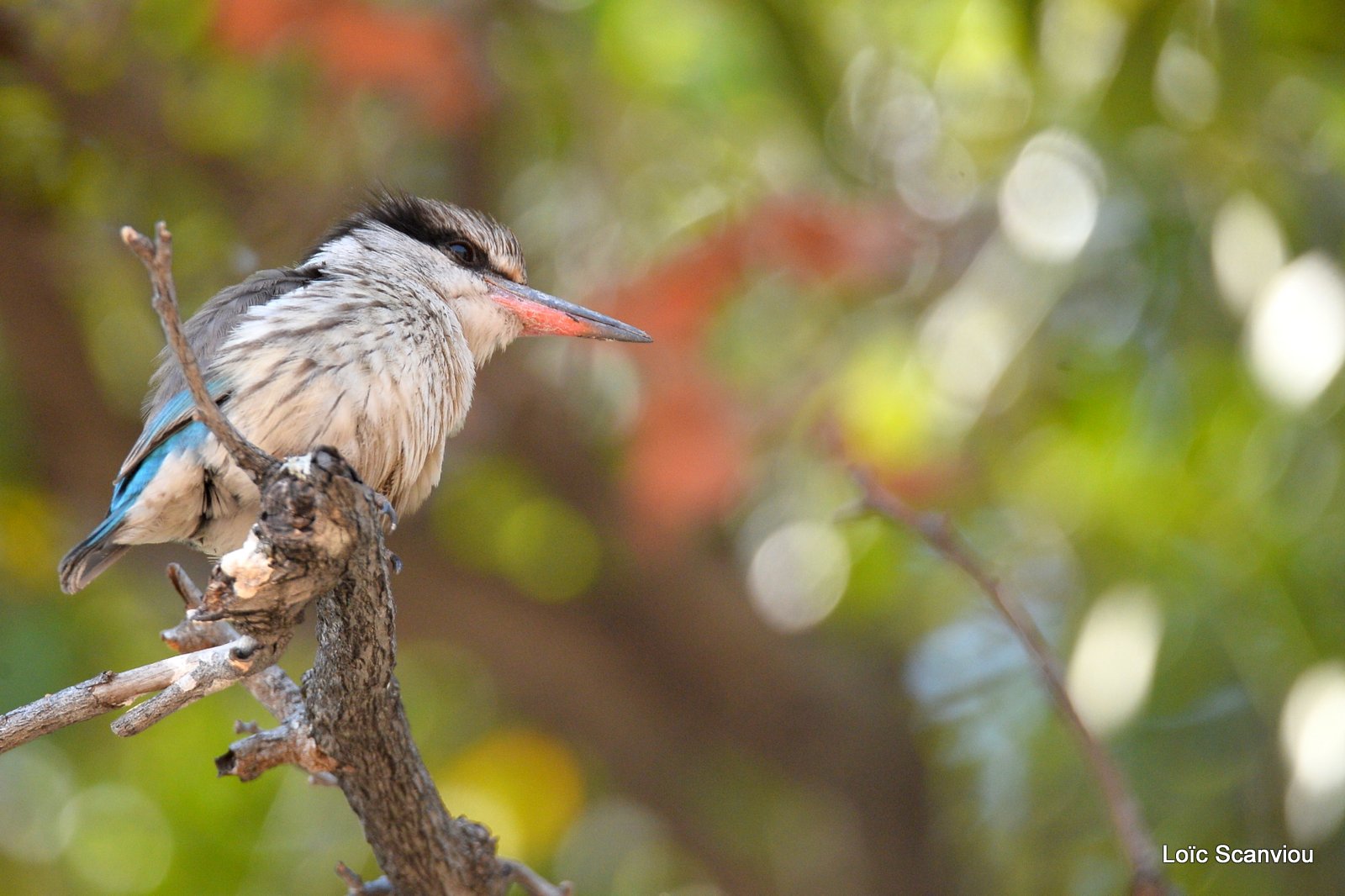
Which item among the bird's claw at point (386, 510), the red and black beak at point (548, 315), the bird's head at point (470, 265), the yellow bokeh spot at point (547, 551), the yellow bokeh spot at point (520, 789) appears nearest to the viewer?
the bird's claw at point (386, 510)

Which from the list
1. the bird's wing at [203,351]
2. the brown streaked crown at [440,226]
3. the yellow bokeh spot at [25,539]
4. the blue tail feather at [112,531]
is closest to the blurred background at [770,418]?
the yellow bokeh spot at [25,539]

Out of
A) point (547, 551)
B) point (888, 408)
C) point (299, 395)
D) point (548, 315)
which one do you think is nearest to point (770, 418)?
point (888, 408)

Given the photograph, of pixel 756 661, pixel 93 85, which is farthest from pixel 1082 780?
pixel 93 85

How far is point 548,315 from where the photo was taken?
10.8ft

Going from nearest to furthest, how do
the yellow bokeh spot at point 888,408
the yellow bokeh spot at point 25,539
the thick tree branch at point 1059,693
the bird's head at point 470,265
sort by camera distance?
the thick tree branch at point 1059,693 → the bird's head at point 470,265 → the yellow bokeh spot at point 888,408 → the yellow bokeh spot at point 25,539

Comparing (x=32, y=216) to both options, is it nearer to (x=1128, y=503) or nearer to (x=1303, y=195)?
(x=1128, y=503)

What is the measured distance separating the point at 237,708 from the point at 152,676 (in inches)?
147

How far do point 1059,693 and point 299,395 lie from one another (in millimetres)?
1403

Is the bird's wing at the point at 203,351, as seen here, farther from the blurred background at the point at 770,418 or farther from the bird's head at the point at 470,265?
the blurred background at the point at 770,418

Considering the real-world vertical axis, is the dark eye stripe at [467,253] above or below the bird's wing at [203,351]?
above

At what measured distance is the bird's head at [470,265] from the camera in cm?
319

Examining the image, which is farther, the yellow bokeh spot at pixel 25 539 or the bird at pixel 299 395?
the yellow bokeh spot at pixel 25 539

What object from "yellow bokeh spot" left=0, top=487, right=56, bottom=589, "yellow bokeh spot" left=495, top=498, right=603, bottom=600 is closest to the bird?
"yellow bokeh spot" left=0, top=487, right=56, bottom=589

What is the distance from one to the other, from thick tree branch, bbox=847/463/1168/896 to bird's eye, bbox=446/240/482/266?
4.62ft
